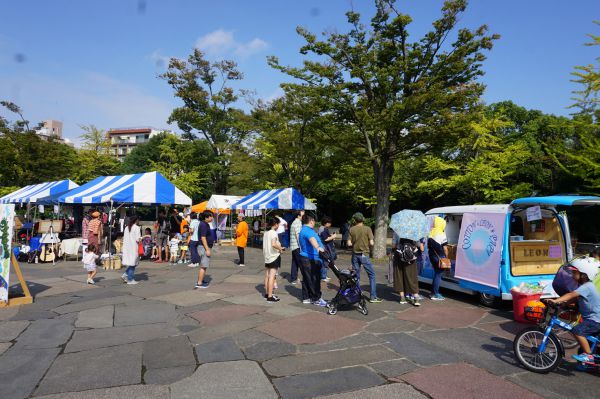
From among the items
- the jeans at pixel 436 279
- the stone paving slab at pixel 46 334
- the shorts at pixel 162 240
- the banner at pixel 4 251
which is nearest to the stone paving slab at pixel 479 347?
the jeans at pixel 436 279

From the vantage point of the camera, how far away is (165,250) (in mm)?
14156

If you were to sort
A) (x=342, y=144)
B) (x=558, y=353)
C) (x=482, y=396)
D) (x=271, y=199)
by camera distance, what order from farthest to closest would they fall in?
(x=271, y=199) < (x=342, y=144) < (x=558, y=353) < (x=482, y=396)

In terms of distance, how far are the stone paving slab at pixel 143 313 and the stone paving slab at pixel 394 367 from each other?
3.69 metres

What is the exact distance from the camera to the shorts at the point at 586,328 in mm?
4282

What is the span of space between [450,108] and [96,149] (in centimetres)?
3721

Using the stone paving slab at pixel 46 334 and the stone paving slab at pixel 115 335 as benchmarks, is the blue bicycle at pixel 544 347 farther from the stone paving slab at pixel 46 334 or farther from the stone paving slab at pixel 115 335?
the stone paving slab at pixel 46 334

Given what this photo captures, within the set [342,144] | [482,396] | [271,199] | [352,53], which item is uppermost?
[352,53]

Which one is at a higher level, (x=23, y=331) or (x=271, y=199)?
(x=271, y=199)

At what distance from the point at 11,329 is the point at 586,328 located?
7785 mm

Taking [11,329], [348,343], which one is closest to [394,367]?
[348,343]

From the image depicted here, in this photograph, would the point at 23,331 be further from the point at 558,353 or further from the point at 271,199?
the point at 271,199

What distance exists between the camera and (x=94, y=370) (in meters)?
4.45

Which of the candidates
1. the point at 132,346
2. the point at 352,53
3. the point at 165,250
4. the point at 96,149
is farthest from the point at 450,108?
the point at 96,149

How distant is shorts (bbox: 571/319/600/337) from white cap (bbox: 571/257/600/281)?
50 cm
